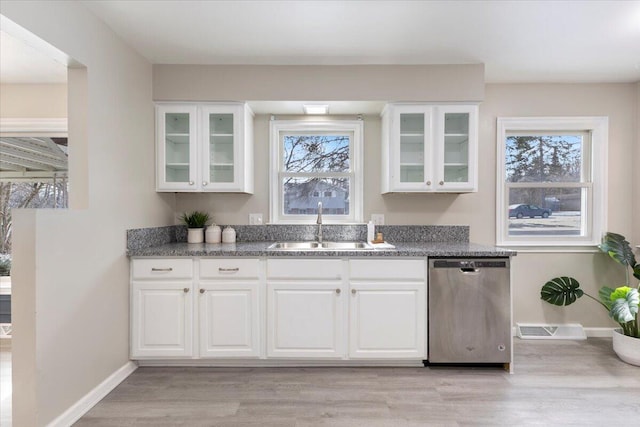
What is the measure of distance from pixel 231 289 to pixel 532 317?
109 inches

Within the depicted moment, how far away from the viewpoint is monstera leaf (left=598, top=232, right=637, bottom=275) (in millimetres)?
3090

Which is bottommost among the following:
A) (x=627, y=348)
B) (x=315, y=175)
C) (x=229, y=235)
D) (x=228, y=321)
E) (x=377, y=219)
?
(x=627, y=348)

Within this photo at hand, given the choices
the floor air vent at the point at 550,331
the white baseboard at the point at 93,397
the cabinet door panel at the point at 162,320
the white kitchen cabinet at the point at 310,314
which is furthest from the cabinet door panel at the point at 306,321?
the floor air vent at the point at 550,331

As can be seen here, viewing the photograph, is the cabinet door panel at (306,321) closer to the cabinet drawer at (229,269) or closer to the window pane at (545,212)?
the cabinet drawer at (229,269)

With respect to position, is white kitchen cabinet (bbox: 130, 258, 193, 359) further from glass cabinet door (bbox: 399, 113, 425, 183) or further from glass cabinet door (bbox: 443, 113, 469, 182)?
glass cabinet door (bbox: 443, 113, 469, 182)

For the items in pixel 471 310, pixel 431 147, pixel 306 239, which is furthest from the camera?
pixel 306 239

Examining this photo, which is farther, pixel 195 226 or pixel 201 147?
pixel 195 226

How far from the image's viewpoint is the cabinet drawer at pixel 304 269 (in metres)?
2.62

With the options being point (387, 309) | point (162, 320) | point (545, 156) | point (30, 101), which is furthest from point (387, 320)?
point (30, 101)

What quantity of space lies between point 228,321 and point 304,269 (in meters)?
0.67

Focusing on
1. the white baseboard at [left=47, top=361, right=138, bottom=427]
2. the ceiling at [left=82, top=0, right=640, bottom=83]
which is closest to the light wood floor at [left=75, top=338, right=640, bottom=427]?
the white baseboard at [left=47, top=361, right=138, bottom=427]

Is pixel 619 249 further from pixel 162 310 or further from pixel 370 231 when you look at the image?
pixel 162 310

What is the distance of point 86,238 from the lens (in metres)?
2.14

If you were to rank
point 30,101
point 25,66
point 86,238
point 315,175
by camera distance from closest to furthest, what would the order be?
point 86,238, point 25,66, point 30,101, point 315,175
